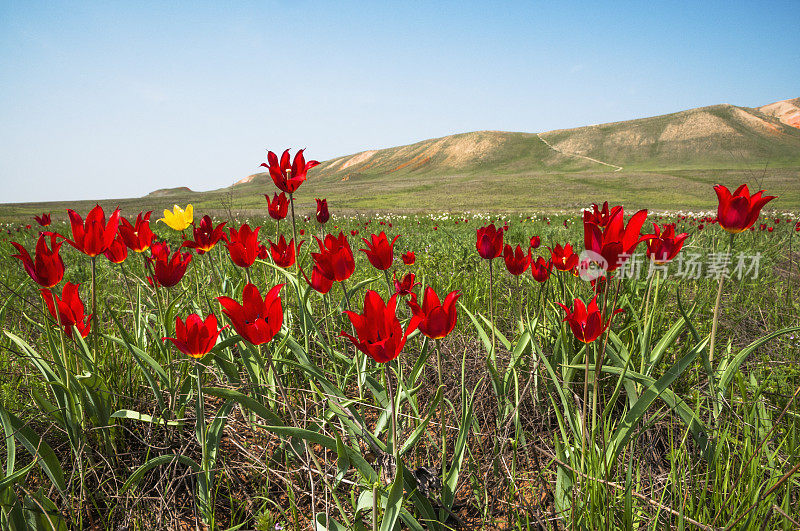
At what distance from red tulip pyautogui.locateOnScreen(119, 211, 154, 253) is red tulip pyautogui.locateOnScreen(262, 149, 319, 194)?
683 mm

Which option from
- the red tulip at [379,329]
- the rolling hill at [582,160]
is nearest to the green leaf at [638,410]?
the red tulip at [379,329]

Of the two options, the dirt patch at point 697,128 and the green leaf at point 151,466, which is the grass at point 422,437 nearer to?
the green leaf at point 151,466

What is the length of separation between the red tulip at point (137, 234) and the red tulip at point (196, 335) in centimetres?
100

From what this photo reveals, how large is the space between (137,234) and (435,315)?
71.9 inches

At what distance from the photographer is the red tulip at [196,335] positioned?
127 cm

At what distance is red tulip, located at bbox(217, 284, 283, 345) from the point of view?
1.15 m

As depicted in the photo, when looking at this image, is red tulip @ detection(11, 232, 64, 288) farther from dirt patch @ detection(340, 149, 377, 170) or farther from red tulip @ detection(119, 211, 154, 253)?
dirt patch @ detection(340, 149, 377, 170)

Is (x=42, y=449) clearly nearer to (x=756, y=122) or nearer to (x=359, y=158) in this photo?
(x=756, y=122)

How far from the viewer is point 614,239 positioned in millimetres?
1217

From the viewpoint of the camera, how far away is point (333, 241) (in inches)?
68.6

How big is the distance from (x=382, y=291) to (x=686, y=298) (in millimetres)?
2514

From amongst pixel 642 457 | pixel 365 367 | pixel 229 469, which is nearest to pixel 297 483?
pixel 229 469

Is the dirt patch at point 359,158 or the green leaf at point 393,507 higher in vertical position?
the dirt patch at point 359,158

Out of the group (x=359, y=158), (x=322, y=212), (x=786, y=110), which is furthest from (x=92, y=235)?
(x=786, y=110)
